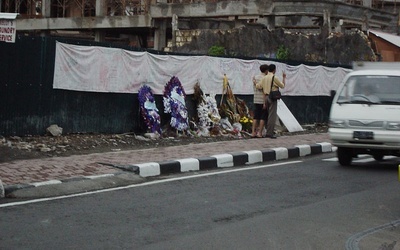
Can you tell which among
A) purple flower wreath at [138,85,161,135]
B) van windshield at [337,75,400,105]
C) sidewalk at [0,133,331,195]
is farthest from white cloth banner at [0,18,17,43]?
van windshield at [337,75,400,105]

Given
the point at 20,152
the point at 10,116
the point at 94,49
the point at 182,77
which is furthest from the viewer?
the point at 182,77

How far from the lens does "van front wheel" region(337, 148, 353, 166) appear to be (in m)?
12.6

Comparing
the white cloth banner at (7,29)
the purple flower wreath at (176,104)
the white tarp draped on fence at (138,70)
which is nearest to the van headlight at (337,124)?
the purple flower wreath at (176,104)

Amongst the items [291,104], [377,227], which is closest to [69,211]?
[377,227]

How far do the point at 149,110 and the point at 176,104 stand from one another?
818mm

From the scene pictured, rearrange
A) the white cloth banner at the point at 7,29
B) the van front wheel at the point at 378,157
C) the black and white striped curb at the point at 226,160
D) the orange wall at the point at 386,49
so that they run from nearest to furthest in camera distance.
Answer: the white cloth banner at the point at 7,29
the black and white striped curb at the point at 226,160
the van front wheel at the point at 378,157
the orange wall at the point at 386,49

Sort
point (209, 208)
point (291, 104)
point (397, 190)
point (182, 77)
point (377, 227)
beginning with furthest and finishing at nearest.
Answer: point (291, 104) < point (182, 77) < point (397, 190) < point (209, 208) < point (377, 227)

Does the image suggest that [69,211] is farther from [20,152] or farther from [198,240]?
[20,152]

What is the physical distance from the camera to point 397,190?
984 centimetres

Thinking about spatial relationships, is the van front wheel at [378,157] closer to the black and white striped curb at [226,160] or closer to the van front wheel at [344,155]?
the van front wheel at [344,155]

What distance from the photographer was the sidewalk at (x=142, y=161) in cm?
964

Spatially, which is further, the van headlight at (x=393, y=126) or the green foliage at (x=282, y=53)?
the green foliage at (x=282, y=53)

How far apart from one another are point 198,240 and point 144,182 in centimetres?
374

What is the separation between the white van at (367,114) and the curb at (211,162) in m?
1.62
